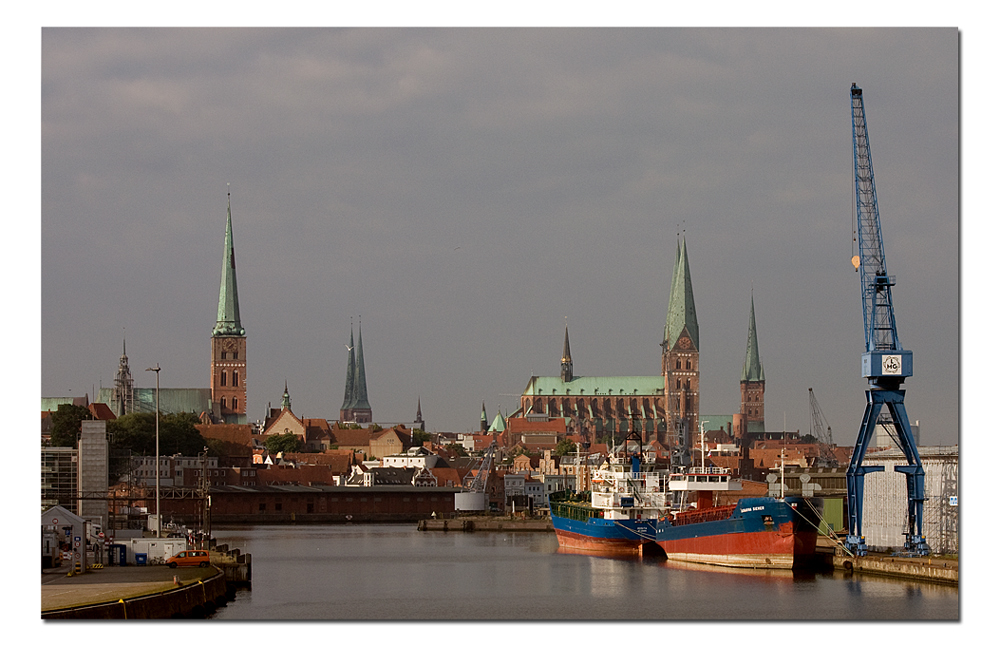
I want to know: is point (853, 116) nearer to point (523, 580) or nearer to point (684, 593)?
point (684, 593)

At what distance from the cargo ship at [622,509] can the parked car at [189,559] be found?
79.7 feet

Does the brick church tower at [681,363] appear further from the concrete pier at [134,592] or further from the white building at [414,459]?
the concrete pier at [134,592]

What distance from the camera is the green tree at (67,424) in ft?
293

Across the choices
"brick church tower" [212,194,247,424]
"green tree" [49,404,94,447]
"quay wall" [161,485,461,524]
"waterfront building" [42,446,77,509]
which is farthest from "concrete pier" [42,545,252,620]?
"brick church tower" [212,194,247,424]

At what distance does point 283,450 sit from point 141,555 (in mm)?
115144

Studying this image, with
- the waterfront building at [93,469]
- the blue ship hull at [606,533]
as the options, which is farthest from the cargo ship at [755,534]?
the waterfront building at [93,469]

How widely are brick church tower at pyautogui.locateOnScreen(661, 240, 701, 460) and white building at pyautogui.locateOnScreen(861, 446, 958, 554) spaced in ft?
449

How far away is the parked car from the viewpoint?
121 ft

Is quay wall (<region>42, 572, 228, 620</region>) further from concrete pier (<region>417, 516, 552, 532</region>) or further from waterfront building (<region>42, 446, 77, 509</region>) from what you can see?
concrete pier (<region>417, 516, 552, 532</region>)

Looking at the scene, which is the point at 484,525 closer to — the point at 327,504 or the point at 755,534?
the point at 327,504

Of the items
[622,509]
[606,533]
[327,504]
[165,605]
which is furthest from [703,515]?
[327,504]

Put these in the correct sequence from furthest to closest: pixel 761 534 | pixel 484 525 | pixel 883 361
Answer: pixel 484 525
pixel 761 534
pixel 883 361

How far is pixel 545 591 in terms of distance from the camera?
39.2m

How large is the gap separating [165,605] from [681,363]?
168301 millimetres
